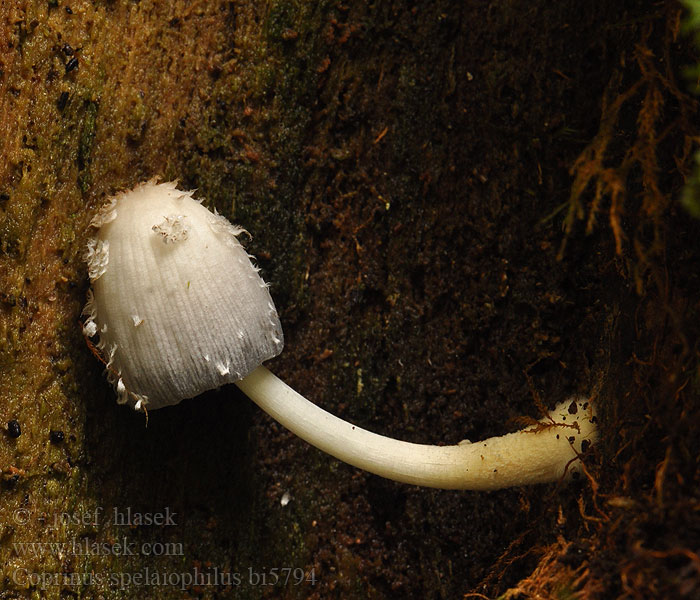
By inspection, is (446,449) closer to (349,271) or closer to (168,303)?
(349,271)

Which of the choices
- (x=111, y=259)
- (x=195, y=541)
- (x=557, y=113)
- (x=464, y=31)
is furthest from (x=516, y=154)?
(x=195, y=541)

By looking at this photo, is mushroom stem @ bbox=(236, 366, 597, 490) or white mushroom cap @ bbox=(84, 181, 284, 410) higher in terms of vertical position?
white mushroom cap @ bbox=(84, 181, 284, 410)

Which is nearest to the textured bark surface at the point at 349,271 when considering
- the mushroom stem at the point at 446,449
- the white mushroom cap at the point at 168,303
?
the mushroom stem at the point at 446,449

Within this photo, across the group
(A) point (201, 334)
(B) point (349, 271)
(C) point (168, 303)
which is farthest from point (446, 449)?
(C) point (168, 303)

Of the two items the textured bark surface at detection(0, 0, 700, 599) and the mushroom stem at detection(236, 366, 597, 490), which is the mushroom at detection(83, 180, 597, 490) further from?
the textured bark surface at detection(0, 0, 700, 599)

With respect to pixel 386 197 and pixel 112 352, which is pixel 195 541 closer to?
pixel 112 352

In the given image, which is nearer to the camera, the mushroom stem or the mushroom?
the mushroom

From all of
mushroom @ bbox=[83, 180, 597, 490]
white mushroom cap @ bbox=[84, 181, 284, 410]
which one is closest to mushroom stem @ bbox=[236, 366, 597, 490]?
mushroom @ bbox=[83, 180, 597, 490]
